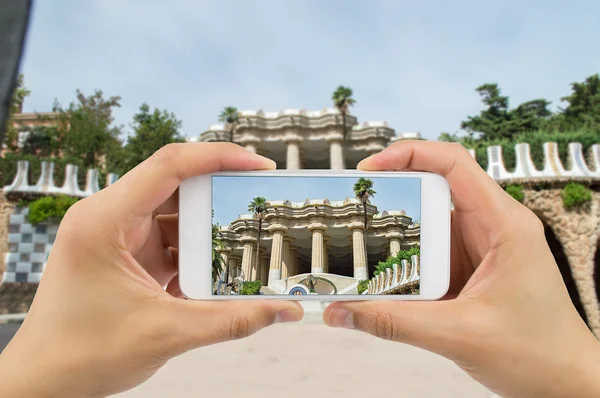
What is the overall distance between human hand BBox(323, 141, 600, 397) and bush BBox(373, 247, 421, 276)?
0.48 ft

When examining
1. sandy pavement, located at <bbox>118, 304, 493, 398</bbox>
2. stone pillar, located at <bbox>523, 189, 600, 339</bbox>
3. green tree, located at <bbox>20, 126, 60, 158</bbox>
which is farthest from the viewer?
green tree, located at <bbox>20, 126, 60, 158</bbox>

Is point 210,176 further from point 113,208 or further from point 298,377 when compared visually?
point 298,377

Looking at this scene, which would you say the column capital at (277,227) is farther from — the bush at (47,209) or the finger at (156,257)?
the bush at (47,209)

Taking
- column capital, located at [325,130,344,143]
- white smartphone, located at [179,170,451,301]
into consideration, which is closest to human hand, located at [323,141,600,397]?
white smartphone, located at [179,170,451,301]

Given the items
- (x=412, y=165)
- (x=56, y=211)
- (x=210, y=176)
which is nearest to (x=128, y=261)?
(x=210, y=176)

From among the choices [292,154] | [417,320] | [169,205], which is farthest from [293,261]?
[292,154]

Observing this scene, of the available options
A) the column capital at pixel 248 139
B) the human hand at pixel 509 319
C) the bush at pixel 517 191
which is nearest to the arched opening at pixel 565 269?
the bush at pixel 517 191

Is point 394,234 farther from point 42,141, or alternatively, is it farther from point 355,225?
point 42,141

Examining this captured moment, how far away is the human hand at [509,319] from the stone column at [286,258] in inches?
12.0

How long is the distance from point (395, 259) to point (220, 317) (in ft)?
2.27

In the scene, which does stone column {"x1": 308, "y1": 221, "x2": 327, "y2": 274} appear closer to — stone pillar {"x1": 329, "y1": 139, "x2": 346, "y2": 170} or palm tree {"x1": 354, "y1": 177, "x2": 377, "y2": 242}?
palm tree {"x1": 354, "y1": 177, "x2": 377, "y2": 242}

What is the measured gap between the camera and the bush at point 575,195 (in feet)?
42.6

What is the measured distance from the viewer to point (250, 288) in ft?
6.10

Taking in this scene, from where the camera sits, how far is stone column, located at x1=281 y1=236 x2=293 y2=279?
185cm
